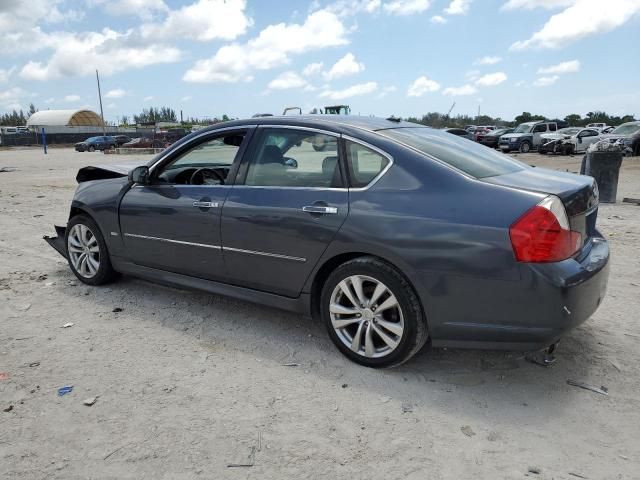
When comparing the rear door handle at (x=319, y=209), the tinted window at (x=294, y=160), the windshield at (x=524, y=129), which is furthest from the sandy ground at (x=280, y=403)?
the windshield at (x=524, y=129)

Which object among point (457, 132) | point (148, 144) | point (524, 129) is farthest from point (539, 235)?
point (148, 144)

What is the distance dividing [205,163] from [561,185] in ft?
9.48

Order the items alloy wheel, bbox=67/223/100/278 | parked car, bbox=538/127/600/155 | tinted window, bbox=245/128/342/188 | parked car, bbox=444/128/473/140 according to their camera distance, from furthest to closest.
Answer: parked car, bbox=538/127/600/155
alloy wheel, bbox=67/223/100/278
parked car, bbox=444/128/473/140
tinted window, bbox=245/128/342/188

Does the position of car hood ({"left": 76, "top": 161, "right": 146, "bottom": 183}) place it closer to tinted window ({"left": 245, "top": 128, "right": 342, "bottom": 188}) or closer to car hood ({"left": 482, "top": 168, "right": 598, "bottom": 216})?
tinted window ({"left": 245, "top": 128, "right": 342, "bottom": 188})

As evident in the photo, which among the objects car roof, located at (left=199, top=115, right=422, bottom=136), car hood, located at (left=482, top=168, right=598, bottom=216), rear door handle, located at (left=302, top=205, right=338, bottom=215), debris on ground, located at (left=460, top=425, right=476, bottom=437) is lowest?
debris on ground, located at (left=460, top=425, right=476, bottom=437)

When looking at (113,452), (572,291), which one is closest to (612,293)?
(572,291)

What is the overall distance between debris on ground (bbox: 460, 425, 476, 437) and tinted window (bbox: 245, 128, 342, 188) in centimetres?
160

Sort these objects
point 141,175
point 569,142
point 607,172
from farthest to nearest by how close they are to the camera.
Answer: point 569,142 < point 607,172 < point 141,175

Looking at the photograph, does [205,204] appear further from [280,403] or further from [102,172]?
[102,172]

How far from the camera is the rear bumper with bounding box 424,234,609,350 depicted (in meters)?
2.77

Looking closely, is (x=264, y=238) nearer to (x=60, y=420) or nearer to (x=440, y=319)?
(x=440, y=319)

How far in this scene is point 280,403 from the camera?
3006 millimetres

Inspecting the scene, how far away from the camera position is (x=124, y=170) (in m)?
5.18

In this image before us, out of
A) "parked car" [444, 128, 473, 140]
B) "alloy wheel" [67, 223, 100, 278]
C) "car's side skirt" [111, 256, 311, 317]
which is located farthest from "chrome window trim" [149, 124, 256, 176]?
"parked car" [444, 128, 473, 140]
